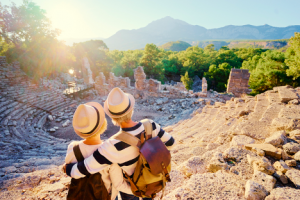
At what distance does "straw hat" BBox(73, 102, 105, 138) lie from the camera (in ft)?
5.51

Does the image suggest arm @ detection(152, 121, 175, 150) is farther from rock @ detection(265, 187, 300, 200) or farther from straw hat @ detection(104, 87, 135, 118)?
rock @ detection(265, 187, 300, 200)

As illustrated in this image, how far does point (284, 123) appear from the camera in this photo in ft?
12.8

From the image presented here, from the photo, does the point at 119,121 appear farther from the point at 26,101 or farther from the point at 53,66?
the point at 53,66

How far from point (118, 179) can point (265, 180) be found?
207 centimetres

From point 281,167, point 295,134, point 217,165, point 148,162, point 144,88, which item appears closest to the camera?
point 148,162

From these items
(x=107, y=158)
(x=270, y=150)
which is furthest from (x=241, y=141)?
(x=107, y=158)

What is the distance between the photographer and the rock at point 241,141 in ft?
11.1

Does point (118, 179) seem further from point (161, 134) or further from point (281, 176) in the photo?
point (281, 176)

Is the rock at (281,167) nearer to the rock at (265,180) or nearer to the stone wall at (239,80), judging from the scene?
the rock at (265,180)

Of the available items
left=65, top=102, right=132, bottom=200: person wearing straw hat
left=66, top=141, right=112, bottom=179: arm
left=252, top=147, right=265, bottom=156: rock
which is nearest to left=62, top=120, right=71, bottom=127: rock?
left=65, top=102, right=132, bottom=200: person wearing straw hat

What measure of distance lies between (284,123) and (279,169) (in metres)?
2.17

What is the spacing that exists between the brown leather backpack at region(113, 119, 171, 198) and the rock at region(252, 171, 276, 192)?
1475 millimetres

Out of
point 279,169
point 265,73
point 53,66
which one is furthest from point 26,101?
point 265,73

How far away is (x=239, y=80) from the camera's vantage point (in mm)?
11680
